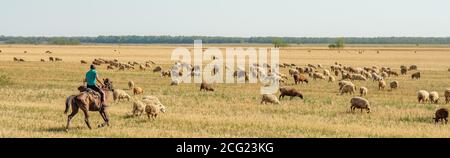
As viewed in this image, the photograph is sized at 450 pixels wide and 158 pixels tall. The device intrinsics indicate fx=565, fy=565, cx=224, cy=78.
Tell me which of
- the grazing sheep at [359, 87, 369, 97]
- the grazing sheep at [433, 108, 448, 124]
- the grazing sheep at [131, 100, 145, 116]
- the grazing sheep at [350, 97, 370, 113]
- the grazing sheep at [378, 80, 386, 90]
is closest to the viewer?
the grazing sheep at [433, 108, 448, 124]

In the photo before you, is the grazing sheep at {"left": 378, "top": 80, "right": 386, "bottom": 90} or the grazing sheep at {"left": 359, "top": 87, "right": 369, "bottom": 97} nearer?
the grazing sheep at {"left": 359, "top": 87, "right": 369, "bottom": 97}

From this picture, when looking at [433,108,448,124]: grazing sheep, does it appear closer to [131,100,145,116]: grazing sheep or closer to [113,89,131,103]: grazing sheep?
[131,100,145,116]: grazing sheep

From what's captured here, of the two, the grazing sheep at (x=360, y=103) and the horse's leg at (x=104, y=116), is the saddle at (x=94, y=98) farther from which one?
the grazing sheep at (x=360, y=103)

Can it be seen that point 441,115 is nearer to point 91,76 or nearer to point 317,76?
point 91,76

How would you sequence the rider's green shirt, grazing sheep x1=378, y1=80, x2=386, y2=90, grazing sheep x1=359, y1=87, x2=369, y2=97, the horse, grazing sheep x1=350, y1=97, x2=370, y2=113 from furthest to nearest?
grazing sheep x1=378, y1=80, x2=386, y2=90
grazing sheep x1=359, y1=87, x2=369, y2=97
grazing sheep x1=350, y1=97, x2=370, y2=113
the rider's green shirt
the horse

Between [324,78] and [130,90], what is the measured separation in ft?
47.8

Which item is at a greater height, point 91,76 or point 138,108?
point 91,76

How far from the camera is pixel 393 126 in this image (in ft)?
56.2

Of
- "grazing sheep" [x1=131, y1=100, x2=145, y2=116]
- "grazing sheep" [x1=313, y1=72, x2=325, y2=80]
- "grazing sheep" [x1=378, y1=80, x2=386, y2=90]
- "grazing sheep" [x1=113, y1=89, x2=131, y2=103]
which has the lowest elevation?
"grazing sheep" [x1=313, y1=72, x2=325, y2=80]

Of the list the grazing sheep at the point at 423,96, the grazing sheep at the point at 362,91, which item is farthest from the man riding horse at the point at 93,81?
the grazing sheep at the point at 362,91

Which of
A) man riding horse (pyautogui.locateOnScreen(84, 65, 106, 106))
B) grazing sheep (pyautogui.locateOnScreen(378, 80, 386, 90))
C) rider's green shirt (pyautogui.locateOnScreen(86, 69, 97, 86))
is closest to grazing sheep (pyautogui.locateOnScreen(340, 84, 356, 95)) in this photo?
grazing sheep (pyautogui.locateOnScreen(378, 80, 386, 90))

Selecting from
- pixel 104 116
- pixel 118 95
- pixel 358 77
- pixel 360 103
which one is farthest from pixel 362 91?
pixel 104 116
